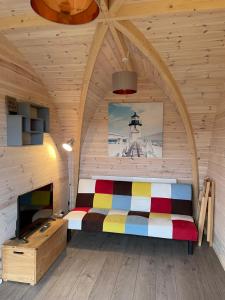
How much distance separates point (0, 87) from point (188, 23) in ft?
6.36

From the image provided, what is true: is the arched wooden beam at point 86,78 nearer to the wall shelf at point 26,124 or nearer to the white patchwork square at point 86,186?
the white patchwork square at point 86,186

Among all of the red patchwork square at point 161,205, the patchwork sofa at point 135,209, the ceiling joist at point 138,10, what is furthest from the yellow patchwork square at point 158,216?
the ceiling joist at point 138,10

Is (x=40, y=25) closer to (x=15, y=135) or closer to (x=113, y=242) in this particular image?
(x=15, y=135)

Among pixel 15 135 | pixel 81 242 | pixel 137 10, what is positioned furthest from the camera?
pixel 81 242

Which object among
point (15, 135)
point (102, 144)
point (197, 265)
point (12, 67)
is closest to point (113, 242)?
point (197, 265)

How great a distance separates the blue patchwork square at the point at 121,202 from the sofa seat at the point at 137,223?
17 centimetres

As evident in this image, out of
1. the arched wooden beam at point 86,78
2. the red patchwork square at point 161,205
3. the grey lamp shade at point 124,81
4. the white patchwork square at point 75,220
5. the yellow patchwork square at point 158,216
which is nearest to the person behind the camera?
the arched wooden beam at point 86,78

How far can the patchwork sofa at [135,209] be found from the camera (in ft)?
10.5

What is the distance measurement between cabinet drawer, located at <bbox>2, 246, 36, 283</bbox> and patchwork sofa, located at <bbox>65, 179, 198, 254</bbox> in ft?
3.08

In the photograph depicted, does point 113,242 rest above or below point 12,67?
below

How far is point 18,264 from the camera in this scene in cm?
252

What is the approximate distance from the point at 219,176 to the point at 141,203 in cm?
120

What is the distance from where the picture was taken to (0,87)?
8.51ft

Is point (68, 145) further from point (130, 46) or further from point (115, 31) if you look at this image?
point (115, 31)
